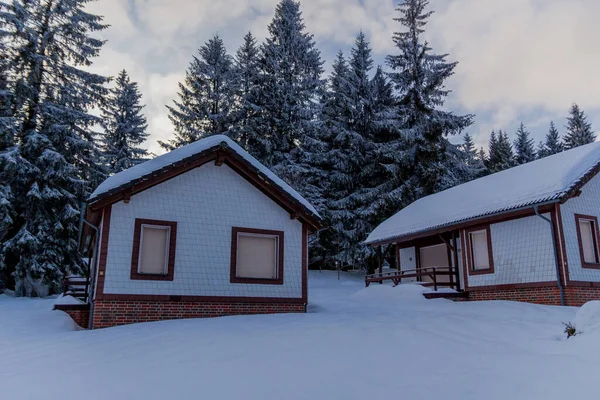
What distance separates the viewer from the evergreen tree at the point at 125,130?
3200 centimetres

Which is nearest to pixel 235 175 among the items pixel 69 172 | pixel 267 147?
pixel 69 172

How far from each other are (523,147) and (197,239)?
4031 centimetres

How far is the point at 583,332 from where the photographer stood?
6.79 metres

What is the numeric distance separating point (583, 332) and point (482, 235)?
368 inches

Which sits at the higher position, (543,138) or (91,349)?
(543,138)

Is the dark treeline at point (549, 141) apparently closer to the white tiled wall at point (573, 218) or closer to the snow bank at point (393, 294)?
the white tiled wall at point (573, 218)

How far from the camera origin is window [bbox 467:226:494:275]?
15.3 m

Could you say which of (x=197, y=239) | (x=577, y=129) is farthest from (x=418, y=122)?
(x=577, y=129)

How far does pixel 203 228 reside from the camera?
1213 cm

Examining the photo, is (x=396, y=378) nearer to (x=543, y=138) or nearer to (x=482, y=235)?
(x=482, y=235)

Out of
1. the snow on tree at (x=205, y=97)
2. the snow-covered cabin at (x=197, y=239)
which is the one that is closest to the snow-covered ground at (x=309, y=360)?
the snow-covered cabin at (x=197, y=239)

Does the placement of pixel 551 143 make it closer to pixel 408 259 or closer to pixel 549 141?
pixel 549 141

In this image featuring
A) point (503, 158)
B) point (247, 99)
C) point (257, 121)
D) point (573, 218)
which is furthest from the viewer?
point (503, 158)

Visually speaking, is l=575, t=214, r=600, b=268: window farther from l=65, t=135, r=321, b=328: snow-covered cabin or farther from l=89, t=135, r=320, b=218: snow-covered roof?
l=89, t=135, r=320, b=218: snow-covered roof
